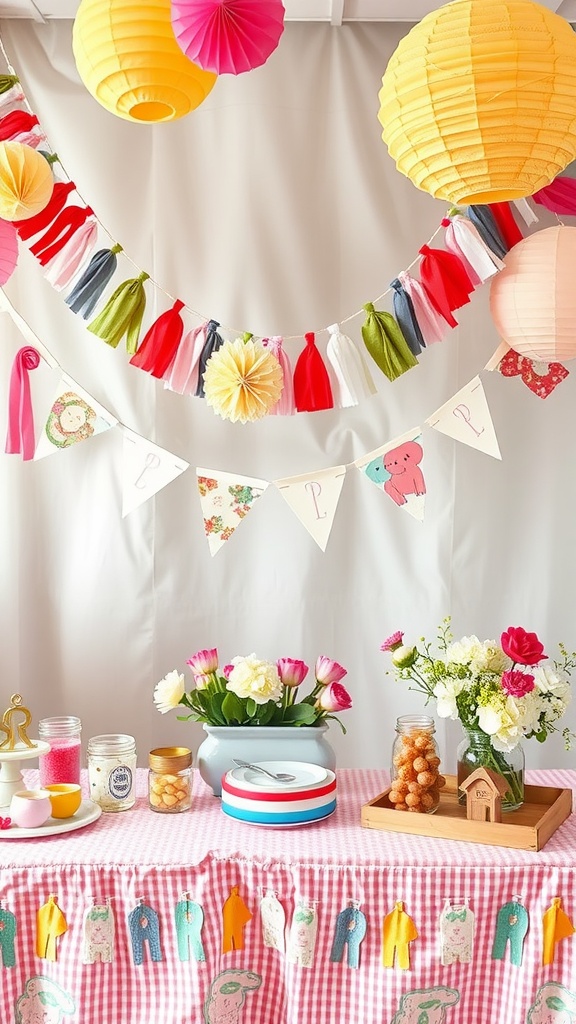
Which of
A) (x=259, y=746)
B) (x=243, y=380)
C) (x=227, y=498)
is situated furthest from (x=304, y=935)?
(x=243, y=380)

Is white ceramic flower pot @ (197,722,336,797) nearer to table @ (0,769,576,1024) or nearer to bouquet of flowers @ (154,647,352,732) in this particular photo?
bouquet of flowers @ (154,647,352,732)

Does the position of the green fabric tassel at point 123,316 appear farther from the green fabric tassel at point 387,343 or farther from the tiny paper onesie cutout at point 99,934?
the tiny paper onesie cutout at point 99,934

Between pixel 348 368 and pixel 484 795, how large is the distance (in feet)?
3.33

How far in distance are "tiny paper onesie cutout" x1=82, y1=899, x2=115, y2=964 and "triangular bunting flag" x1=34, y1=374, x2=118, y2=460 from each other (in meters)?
1.07

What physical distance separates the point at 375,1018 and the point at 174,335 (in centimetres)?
147

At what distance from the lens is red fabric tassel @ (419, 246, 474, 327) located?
2.22 m

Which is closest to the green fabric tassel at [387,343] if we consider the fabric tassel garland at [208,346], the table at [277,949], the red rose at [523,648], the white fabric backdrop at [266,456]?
the fabric tassel garland at [208,346]

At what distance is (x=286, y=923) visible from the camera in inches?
66.3

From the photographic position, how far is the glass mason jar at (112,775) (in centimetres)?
195

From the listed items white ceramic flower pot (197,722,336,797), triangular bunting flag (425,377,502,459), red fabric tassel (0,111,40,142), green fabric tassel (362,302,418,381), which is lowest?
white ceramic flower pot (197,722,336,797)

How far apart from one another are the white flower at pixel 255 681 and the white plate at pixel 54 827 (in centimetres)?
36

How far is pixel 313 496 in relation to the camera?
93.7 inches

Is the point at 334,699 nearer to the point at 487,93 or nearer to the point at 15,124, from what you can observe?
the point at 487,93

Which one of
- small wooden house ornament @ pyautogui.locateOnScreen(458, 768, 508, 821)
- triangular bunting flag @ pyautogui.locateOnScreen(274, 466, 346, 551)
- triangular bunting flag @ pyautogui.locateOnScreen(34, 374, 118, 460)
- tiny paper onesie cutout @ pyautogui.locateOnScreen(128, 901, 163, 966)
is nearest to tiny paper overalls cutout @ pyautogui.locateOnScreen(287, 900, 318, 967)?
tiny paper onesie cutout @ pyautogui.locateOnScreen(128, 901, 163, 966)
